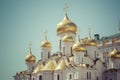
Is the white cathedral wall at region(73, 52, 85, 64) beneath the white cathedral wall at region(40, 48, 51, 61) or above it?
beneath

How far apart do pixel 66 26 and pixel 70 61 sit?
17.7 feet

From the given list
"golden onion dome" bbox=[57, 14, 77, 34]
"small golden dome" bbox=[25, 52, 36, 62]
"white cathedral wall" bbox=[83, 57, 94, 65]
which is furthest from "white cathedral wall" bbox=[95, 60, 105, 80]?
"small golden dome" bbox=[25, 52, 36, 62]

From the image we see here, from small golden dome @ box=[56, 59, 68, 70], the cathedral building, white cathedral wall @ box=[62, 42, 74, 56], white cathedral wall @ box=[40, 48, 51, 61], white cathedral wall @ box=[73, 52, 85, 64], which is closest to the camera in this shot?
the cathedral building

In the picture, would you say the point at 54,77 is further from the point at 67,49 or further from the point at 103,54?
the point at 103,54

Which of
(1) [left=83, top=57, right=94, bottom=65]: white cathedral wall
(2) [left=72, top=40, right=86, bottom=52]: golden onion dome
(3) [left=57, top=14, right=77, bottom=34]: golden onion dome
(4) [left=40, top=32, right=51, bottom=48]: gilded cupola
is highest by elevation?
(3) [left=57, top=14, right=77, bottom=34]: golden onion dome

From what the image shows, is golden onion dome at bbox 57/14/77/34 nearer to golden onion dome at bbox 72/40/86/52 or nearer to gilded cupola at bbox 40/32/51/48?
gilded cupola at bbox 40/32/51/48

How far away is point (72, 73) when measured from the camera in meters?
39.0

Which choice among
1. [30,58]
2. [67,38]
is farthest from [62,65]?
[30,58]

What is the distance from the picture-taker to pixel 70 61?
41.0m

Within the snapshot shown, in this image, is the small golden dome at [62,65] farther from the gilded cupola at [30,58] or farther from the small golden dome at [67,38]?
the gilded cupola at [30,58]

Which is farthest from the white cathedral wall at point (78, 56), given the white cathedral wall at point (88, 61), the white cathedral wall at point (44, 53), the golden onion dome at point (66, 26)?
the white cathedral wall at point (44, 53)

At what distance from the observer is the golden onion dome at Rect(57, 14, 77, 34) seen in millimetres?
43906

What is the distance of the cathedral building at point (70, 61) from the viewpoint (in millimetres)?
39406

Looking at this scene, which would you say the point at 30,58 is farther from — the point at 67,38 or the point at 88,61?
the point at 88,61
